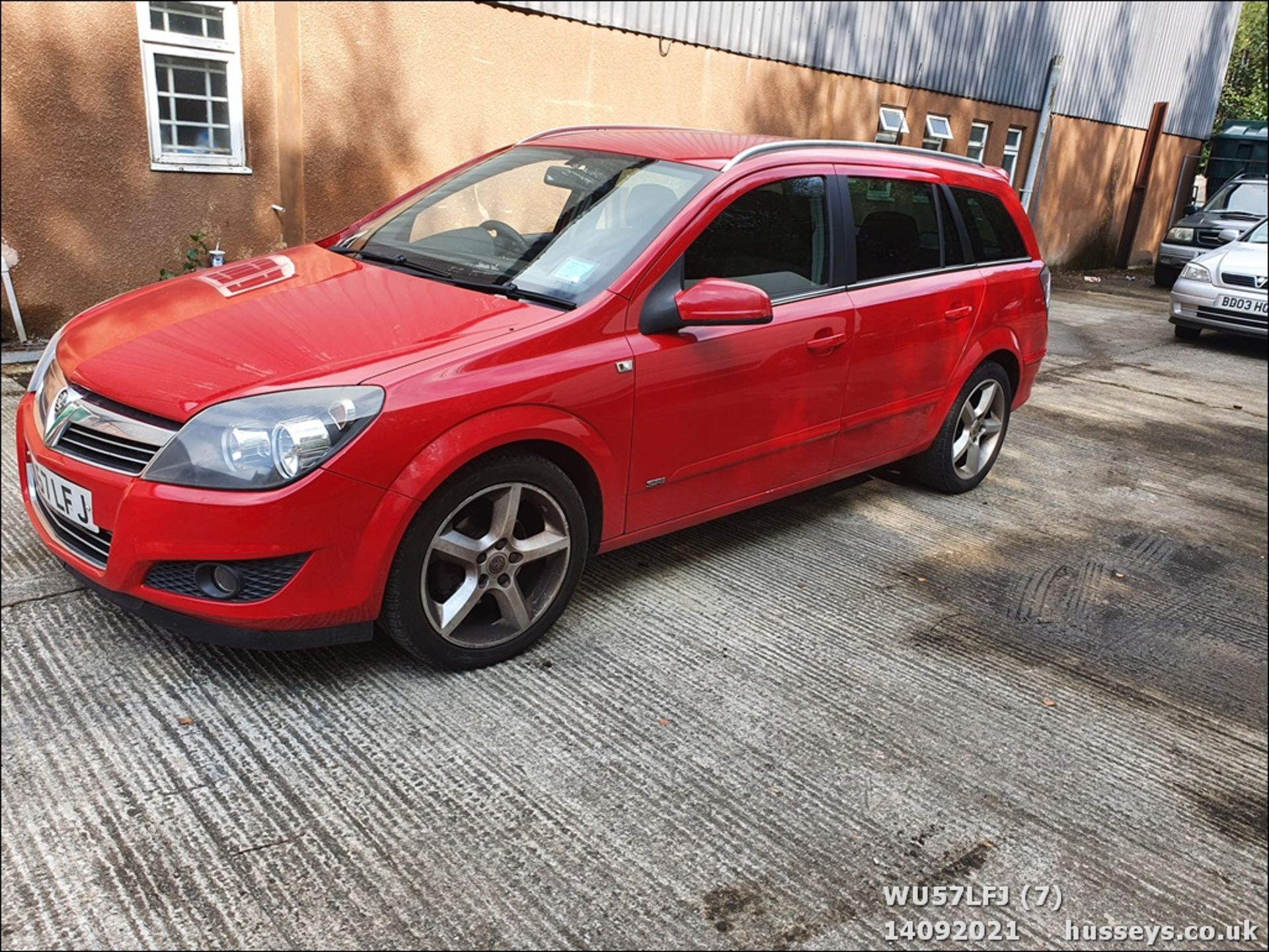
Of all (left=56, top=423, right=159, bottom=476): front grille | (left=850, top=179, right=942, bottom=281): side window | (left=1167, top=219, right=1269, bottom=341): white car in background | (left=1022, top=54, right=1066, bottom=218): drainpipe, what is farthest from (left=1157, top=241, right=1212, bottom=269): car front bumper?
(left=56, top=423, right=159, bottom=476): front grille

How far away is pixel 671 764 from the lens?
2916 millimetres

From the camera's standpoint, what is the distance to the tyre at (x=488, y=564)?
3.00 m

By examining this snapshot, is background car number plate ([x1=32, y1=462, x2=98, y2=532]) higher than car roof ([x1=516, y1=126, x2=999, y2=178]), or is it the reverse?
car roof ([x1=516, y1=126, x2=999, y2=178])

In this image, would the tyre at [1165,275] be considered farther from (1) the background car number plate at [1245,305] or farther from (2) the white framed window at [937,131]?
Answer: (1) the background car number plate at [1245,305]

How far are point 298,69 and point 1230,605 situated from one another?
6.93 meters

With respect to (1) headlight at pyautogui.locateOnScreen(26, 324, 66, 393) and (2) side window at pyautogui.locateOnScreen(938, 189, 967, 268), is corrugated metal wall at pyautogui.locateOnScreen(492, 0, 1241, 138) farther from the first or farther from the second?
(1) headlight at pyautogui.locateOnScreen(26, 324, 66, 393)

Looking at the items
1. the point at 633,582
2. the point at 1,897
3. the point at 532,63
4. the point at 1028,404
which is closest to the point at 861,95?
the point at 532,63

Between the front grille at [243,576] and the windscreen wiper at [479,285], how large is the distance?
1148 mm

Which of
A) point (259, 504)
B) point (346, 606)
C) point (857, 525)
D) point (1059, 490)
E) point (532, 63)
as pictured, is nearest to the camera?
point (259, 504)

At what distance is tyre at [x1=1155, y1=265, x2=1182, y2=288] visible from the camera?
1684 centimetres

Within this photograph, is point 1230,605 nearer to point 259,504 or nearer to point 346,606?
point 346,606

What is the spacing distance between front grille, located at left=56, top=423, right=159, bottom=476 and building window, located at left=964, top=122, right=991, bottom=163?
1509cm

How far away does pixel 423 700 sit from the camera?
3.10m

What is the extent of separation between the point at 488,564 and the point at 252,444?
2.66 feet
